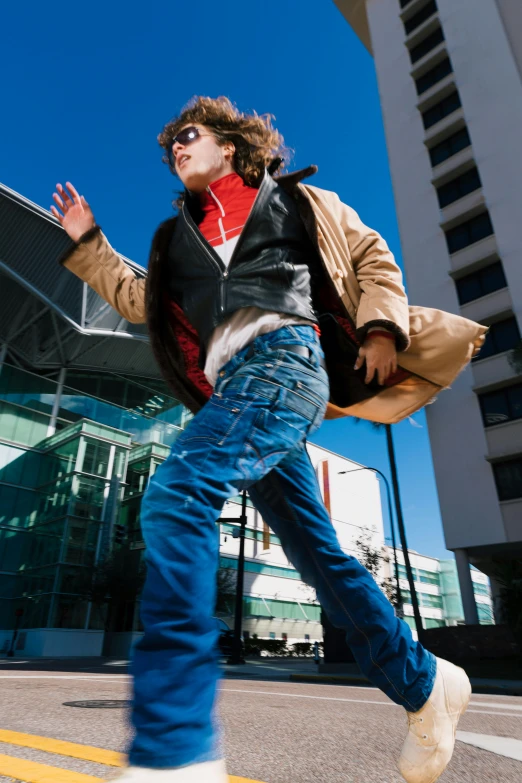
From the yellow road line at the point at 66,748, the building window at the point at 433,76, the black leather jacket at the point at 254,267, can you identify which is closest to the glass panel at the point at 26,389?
the building window at the point at 433,76

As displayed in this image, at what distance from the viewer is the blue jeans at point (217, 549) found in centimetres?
108

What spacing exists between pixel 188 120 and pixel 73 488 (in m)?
28.3

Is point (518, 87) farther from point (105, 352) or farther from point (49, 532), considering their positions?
point (49, 532)

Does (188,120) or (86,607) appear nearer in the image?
(188,120)

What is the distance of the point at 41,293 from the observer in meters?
29.7

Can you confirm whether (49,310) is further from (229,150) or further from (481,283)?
(229,150)

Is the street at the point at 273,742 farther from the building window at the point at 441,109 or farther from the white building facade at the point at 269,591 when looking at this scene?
the white building facade at the point at 269,591

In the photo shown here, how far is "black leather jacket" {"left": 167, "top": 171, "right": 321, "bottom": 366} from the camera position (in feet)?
6.17

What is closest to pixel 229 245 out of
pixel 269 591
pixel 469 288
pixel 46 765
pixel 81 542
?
pixel 46 765

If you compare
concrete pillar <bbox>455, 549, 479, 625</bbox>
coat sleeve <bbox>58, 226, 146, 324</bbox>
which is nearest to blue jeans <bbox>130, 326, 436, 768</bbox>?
coat sleeve <bbox>58, 226, 146, 324</bbox>

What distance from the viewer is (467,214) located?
27078mm

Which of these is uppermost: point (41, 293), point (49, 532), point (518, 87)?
point (518, 87)

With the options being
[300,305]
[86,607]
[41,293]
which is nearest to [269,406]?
[300,305]

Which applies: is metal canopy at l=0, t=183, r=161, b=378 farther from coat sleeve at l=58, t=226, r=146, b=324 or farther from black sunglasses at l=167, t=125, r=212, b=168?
black sunglasses at l=167, t=125, r=212, b=168
